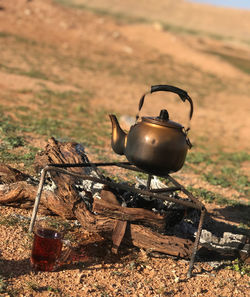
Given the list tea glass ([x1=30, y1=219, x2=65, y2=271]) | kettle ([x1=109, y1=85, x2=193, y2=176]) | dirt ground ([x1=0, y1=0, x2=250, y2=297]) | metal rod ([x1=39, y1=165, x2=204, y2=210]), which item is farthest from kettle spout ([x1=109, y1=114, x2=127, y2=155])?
tea glass ([x1=30, y1=219, x2=65, y2=271])

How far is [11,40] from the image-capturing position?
2131 centimetres

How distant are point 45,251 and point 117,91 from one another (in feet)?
45.1

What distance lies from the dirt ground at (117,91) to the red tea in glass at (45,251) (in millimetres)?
84

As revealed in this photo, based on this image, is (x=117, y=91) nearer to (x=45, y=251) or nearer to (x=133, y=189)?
(x=133, y=189)

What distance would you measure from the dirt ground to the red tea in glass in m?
0.08

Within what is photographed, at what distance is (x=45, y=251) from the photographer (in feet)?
12.5

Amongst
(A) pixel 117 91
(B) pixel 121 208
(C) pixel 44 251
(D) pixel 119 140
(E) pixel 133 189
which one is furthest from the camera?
(A) pixel 117 91

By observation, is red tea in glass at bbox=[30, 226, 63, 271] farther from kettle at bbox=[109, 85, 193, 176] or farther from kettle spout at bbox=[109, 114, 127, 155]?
kettle spout at bbox=[109, 114, 127, 155]

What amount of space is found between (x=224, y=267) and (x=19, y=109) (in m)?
7.93

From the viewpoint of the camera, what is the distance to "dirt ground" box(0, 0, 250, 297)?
3.89 meters

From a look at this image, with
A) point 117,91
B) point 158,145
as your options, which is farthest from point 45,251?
point 117,91

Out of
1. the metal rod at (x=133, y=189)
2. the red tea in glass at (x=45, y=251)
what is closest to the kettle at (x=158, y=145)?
the metal rod at (x=133, y=189)

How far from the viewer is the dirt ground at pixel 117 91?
389cm

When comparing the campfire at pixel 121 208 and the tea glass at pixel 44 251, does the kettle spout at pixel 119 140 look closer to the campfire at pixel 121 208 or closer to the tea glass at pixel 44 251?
the campfire at pixel 121 208
